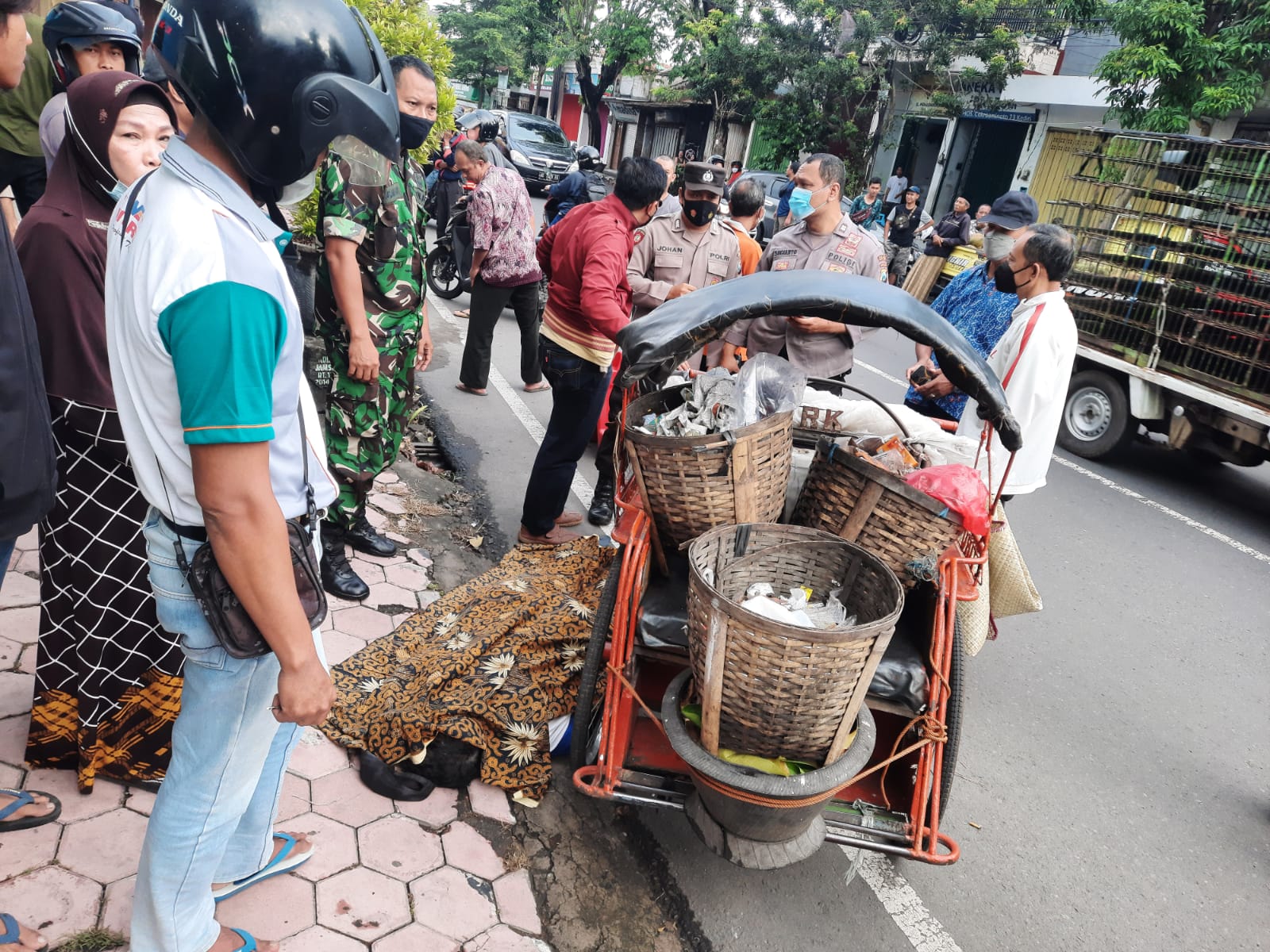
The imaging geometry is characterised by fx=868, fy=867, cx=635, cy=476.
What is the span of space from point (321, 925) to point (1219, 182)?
7.37 m

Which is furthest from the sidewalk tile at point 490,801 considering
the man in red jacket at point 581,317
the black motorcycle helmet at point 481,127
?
the black motorcycle helmet at point 481,127

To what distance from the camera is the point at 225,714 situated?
5.21ft

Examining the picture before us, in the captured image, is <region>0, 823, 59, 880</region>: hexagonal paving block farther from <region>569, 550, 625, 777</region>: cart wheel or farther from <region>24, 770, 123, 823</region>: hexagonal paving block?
<region>569, 550, 625, 777</region>: cart wheel

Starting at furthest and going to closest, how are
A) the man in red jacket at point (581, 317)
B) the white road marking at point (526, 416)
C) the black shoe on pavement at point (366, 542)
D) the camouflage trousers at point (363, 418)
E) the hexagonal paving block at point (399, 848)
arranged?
the white road marking at point (526, 416) < the black shoe on pavement at point (366, 542) < the man in red jacket at point (581, 317) < the camouflage trousers at point (363, 418) < the hexagonal paving block at point (399, 848)

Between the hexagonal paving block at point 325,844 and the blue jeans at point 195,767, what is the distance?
1.45ft

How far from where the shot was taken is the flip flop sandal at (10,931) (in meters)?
1.82

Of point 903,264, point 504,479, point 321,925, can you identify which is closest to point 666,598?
point 321,925

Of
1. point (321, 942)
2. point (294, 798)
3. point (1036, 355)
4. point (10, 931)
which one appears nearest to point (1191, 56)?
point (1036, 355)

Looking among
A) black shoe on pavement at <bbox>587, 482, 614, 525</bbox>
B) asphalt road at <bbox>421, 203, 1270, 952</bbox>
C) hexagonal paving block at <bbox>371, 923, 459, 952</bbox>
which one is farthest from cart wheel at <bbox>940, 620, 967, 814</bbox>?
black shoe on pavement at <bbox>587, 482, 614, 525</bbox>

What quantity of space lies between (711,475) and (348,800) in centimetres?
141

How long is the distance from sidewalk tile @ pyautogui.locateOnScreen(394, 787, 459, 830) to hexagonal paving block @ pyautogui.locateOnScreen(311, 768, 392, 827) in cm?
5

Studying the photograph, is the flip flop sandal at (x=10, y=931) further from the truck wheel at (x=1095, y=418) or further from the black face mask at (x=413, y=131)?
the truck wheel at (x=1095, y=418)

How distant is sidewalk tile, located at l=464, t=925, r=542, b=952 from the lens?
212 cm

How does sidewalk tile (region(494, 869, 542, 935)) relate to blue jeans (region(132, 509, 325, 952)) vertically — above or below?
below
